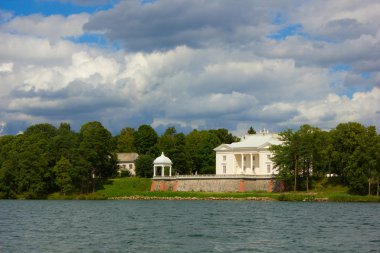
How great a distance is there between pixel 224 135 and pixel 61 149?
4954cm

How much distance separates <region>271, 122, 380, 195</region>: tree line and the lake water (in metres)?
26.6

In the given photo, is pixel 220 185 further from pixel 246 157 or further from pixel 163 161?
pixel 246 157

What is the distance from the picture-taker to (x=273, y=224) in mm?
50875

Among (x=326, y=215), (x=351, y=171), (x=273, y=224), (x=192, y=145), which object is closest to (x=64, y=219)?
(x=273, y=224)

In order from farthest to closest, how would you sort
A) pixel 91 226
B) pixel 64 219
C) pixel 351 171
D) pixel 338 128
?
pixel 338 128 → pixel 351 171 → pixel 64 219 → pixel 91 226

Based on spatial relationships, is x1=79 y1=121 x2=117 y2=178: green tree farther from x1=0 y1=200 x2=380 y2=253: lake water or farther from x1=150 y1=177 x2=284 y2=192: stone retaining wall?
x1=0 y1=200 x2=380 y2=253: lake water

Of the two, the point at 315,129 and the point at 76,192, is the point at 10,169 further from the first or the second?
the point at 315,129

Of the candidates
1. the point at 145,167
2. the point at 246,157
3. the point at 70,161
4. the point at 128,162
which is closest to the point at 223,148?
the point at 246,157

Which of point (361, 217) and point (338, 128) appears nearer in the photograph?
point (361, 217)

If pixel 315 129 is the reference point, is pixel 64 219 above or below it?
below

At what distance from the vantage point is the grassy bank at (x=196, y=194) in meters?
87.1

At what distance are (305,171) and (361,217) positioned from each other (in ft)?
144

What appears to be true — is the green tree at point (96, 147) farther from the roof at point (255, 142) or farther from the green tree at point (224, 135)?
the green tree at point (224, 135)

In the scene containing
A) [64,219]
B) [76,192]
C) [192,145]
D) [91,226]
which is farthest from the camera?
[192,145]
